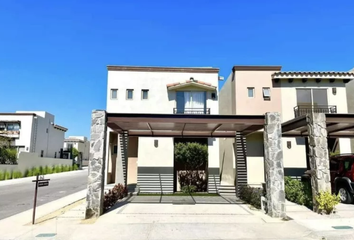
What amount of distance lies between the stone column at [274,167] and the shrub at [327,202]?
1.38m

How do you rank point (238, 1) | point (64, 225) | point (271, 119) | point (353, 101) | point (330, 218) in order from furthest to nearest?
point (353, 101) → point (238, 1) → point (271, 119) → point (330, 218) → point (64, 225)

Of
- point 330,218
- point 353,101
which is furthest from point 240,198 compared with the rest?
point 353,101

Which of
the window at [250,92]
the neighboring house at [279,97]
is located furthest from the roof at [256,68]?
the window at [250,92]

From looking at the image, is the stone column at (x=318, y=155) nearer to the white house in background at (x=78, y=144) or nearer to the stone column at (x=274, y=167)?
the stone column at (x=274, y=167)

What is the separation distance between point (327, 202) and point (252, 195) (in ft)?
9.17

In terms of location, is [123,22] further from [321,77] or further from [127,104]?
A: [321,77]

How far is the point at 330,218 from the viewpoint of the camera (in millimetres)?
8320

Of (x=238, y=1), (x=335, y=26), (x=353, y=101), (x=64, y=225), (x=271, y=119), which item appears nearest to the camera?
(x=64, y=225)

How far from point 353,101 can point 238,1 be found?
13266 mm

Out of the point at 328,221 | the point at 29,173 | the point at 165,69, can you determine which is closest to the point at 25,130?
→ the point at 29,173

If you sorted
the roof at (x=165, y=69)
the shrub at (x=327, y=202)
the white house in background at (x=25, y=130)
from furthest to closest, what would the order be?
the white house in background at (x=25, y=130) → the roof at (x=165, y=69) → the shrub at (x=327, y=202)

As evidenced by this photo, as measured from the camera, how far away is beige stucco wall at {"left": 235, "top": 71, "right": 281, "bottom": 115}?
17250mm

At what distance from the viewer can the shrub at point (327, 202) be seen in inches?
342

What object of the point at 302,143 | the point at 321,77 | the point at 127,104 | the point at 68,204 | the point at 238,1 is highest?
the point at 238,1
